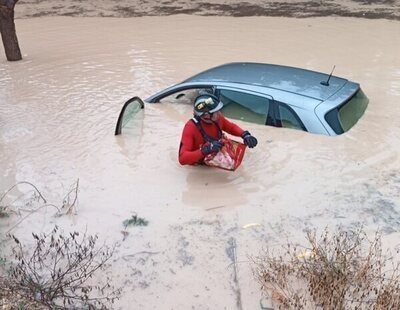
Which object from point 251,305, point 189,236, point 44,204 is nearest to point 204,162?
point 189,236

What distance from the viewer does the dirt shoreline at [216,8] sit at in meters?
16.1

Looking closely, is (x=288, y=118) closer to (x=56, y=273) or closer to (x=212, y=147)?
(x=212, y=147)

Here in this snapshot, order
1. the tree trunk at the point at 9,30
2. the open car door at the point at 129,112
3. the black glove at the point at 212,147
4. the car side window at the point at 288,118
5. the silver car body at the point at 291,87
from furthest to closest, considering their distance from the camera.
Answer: the tree trunk at the point at 9,30 < the open car door at the point at 129,112 < the car side window at the point at 288,118 < the silver car body at the point at 291,87 < the black glove at the point at 212,147

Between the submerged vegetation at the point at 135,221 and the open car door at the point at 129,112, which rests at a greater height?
the open car door at the point at 129,112

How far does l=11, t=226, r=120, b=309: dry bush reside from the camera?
4789 millimetres

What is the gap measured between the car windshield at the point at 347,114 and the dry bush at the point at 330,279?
220 cm

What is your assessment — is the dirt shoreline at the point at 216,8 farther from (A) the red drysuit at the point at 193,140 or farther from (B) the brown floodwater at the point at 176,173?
(A) the red drysuit at the point at 193,140

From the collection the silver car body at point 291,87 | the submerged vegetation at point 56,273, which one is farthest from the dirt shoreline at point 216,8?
the submerged vegetation at point 56,273

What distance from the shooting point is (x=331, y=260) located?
15.9ft

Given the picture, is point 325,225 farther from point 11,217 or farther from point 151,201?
point 11,217

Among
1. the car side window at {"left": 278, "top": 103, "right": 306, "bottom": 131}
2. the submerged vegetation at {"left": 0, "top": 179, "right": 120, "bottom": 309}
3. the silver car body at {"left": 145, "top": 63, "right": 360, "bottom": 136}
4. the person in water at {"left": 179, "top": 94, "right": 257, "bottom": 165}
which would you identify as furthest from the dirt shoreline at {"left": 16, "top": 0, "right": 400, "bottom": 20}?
the submerged vegetation at {"left": 0, "top": 179, "right": 120, "bottom": 309}

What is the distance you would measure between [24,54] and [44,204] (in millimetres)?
7565

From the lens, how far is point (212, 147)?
6.49 metres

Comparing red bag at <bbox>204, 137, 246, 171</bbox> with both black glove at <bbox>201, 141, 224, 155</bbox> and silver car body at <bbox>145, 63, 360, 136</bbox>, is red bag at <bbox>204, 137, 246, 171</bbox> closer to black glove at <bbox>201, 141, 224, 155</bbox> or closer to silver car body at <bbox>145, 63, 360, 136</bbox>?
black glove at <bbox>201, 141, 224, 155</bbox>
